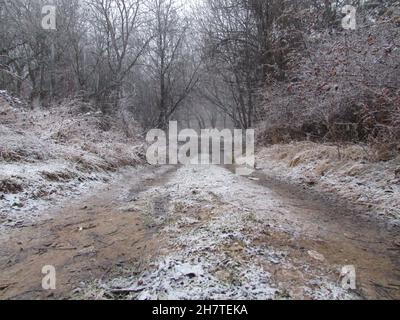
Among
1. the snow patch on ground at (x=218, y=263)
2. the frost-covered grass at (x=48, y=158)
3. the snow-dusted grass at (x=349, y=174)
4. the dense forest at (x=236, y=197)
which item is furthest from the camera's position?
the frost-covered grass at (x=48, y=158)

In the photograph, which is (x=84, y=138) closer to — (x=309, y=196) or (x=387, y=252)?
(x=309, y=196)

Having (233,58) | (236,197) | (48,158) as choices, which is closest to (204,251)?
(236,197)

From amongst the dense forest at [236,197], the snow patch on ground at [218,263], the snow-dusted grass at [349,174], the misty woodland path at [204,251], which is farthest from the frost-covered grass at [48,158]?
the snow-dusted grass at [349,174]

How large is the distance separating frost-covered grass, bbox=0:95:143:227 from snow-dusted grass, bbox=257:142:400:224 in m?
4.68

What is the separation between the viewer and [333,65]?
21.3ft

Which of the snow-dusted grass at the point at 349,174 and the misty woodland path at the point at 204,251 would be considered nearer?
the misty woodland path at the point at 204,251

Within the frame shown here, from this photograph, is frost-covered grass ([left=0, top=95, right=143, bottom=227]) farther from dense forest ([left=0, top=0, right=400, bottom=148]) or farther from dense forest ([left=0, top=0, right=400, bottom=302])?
dense forest ([left=0, top=0, right=400, bottom=148])

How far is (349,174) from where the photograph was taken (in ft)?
21.1

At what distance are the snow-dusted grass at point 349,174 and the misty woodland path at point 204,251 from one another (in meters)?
0.43

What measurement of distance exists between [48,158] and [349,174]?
625 cm

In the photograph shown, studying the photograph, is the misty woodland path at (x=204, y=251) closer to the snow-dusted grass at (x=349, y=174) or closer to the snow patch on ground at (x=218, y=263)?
the snow patch on ground at (x=218, y=263)

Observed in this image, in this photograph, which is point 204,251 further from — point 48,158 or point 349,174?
point 48,158

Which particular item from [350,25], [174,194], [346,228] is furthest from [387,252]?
[350,25]

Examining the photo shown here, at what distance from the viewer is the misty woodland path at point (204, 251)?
8.66 ft
